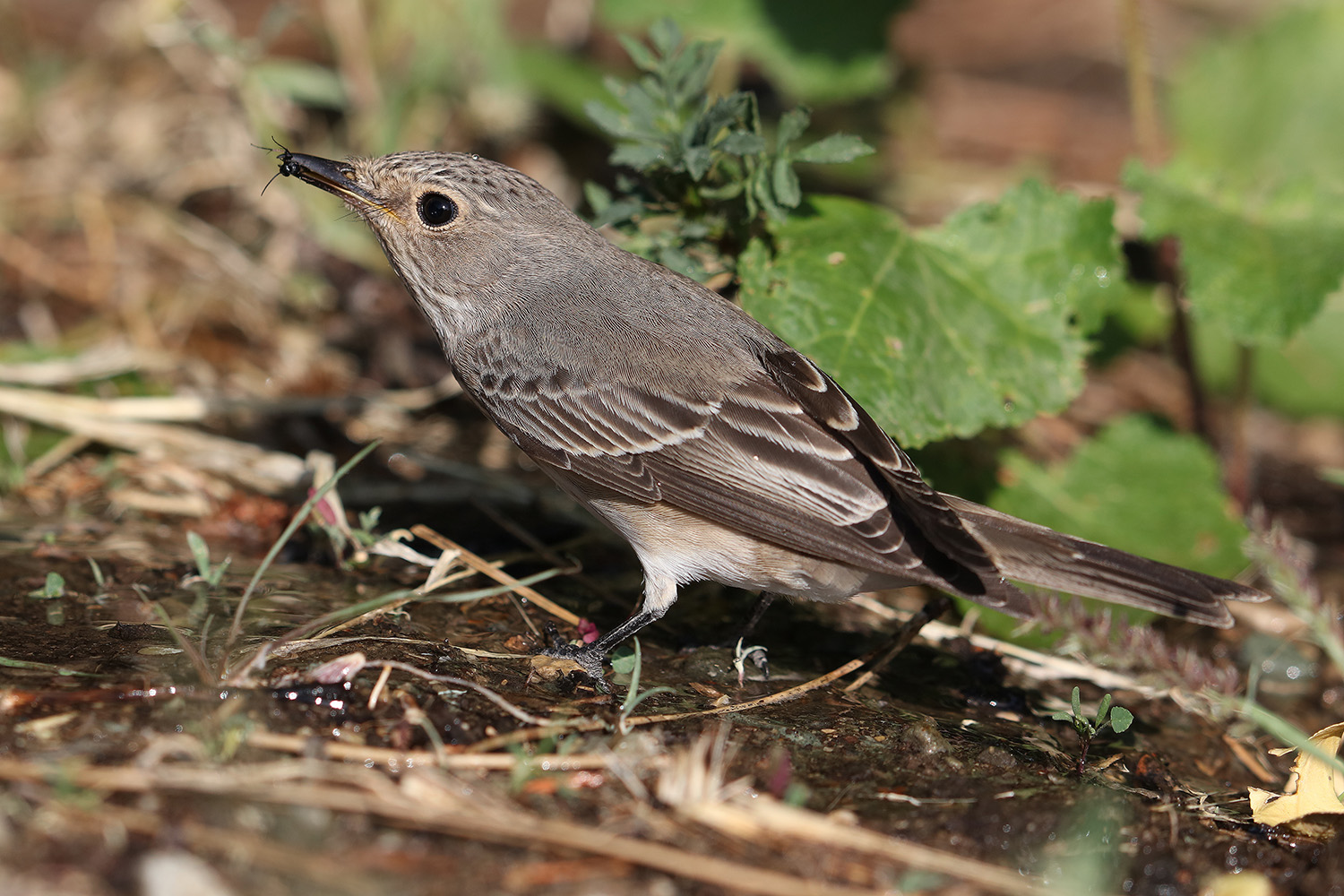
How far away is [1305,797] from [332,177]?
13.2 feet

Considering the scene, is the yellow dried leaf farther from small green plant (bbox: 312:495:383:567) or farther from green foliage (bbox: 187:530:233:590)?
green foliage (bbox: 187:530:233:590)

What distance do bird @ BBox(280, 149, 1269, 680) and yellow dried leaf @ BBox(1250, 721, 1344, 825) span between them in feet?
1.91

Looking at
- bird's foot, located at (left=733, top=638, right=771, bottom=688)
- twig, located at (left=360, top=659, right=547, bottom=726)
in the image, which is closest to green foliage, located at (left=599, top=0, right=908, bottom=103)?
bird's foot, located at (left=733, top=638, right=771, bottom=688)

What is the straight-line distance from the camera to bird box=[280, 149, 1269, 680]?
3.92 meters

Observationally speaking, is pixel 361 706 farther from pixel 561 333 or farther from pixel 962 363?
pixel 962 363

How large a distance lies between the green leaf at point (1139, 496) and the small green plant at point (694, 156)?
1784mm

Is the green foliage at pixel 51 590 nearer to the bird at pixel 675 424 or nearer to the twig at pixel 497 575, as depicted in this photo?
the twig at pixel 497 575

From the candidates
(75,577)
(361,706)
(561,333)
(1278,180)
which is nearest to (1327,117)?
(1278,180)

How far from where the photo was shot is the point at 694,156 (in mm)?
4441

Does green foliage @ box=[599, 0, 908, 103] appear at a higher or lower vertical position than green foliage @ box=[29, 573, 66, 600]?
higher

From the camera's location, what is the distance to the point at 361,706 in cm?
332

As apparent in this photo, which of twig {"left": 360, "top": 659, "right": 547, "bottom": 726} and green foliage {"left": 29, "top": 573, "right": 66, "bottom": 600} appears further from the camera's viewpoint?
green foliage {"left": 29, "top": 573, "right": 66, "bottom": 600}

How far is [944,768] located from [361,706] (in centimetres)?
171

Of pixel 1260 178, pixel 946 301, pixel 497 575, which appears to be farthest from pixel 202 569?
pixel 1260 178
